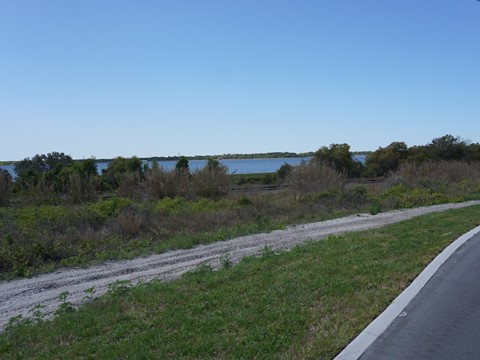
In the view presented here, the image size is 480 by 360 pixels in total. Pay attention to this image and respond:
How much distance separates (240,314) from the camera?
616 centimetres

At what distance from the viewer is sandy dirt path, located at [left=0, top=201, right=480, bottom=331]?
338 inches

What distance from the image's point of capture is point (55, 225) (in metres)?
15.4

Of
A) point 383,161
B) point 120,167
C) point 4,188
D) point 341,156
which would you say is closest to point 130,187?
point 4,188

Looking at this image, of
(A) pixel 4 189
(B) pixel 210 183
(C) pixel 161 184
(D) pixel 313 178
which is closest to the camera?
(A) pixel 4 189

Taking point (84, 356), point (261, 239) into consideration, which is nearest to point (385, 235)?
point (261, 239)

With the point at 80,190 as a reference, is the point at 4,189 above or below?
above

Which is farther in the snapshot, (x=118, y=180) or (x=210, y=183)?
(x=118, y=180)

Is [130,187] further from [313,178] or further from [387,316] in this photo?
[387,316]

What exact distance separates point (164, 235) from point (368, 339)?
1083 centimetres

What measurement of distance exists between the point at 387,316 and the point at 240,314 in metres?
1.85

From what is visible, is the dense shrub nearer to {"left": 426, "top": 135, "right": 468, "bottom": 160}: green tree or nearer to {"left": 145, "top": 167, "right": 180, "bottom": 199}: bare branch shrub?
{"left": 145, "top": 167, "right": 180, "bottom": 199}: bare branch shrub

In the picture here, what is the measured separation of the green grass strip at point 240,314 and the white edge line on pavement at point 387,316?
11 centimetres

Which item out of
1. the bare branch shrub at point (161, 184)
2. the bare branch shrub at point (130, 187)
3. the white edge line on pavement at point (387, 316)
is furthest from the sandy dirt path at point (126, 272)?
the bare branch shrub at point (130, 187)

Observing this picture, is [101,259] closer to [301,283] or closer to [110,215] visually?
[110,215]
